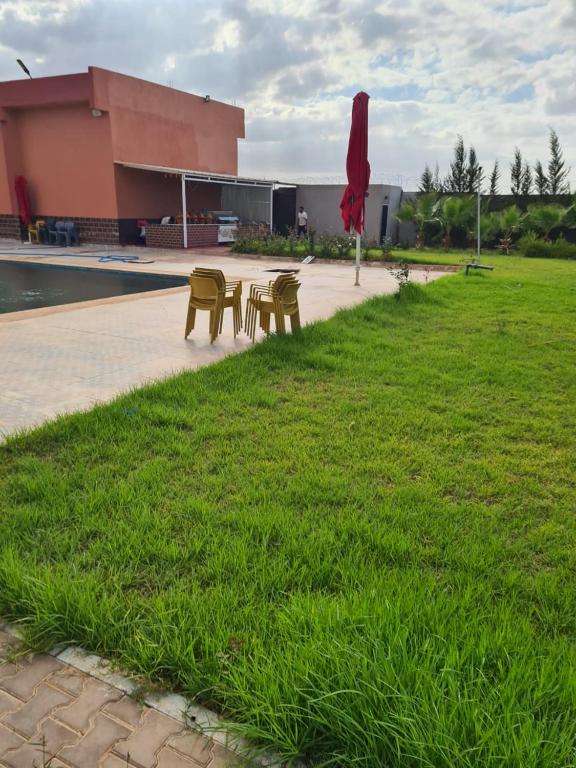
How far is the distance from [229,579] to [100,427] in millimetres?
1959

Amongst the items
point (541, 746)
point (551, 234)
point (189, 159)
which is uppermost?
point (189, 159)

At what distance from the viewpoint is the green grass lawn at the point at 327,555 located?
1.68 m

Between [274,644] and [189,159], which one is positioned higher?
[189,159]

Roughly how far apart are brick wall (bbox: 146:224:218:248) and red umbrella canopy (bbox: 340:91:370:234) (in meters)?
10.6

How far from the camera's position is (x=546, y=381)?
17.3 feet

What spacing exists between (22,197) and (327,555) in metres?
22.3

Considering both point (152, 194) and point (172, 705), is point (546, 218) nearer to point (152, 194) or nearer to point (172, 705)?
point (152, 194)

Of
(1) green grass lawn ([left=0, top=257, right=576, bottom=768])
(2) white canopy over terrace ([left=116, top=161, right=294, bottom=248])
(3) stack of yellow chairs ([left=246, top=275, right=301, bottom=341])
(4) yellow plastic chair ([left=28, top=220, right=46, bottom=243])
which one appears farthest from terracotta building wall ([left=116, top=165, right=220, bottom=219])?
(1) green grass lawn ([left=0, top=257, right=576, bottom=768])

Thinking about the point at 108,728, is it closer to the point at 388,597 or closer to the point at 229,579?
the point at 229,579

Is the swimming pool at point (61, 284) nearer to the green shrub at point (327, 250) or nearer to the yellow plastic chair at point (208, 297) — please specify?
the yellow plastic chair at point (208, 297)

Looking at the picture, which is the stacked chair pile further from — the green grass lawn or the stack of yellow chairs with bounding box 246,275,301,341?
the green grass lawn

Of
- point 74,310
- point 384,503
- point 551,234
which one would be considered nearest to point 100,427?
point 384,503

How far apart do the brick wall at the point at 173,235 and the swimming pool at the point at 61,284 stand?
18.7ft

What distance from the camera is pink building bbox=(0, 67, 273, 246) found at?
64.2 feet
